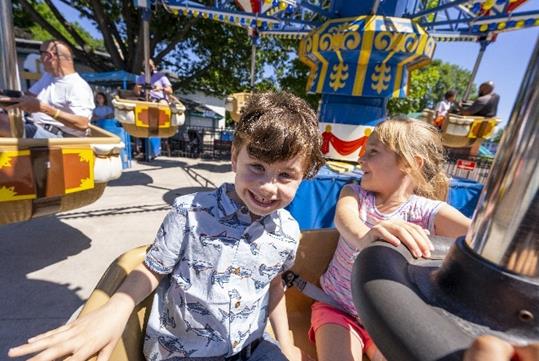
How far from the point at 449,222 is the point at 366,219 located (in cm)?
Answer: 30

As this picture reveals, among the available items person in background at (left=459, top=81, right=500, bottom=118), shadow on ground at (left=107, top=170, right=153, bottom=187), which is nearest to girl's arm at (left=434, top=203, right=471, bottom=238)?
person in background at (left=459, top=81, right=500, bottom=118)

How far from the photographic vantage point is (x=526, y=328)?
11.9 inches

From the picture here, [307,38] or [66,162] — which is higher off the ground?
[307,38]

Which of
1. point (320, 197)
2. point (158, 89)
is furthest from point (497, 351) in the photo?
point (158, 89)

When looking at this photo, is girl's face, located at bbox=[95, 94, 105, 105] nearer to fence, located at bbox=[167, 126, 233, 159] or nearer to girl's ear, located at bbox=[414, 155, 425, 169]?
fence, located at bbox=[167, 126, 233, 159]

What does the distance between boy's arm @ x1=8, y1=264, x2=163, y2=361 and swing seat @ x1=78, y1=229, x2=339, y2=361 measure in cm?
7

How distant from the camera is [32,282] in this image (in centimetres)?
209

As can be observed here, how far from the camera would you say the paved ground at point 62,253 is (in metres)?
1.78

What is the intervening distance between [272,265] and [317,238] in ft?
1.59

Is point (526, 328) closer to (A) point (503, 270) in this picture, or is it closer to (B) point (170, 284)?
(A) point (503, 270)

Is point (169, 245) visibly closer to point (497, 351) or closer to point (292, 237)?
point (292, 237)

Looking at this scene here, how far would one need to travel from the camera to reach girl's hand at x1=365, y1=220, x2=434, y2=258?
0.53 m

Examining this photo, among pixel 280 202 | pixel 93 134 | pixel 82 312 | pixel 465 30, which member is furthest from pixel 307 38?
pixel 465 30

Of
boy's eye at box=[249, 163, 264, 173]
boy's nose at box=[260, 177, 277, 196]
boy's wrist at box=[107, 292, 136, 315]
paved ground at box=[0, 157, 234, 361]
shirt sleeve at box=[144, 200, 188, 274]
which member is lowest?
paved ground at box=[0, 157, 234, 361]
